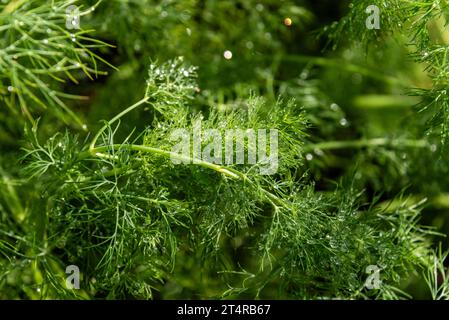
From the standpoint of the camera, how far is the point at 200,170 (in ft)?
4.07

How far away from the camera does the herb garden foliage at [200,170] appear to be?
1.23 meters

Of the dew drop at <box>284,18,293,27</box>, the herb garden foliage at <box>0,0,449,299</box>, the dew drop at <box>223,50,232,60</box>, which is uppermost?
the dew drop at <box>284,18,293,27</box>

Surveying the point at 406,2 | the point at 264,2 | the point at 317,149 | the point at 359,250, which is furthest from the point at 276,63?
the point at 359,250

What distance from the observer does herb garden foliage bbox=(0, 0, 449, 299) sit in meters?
1.23

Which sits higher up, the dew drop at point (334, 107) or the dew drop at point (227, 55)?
the dew drop at point (227, 55)

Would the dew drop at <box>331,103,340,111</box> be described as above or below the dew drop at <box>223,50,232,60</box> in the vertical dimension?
below

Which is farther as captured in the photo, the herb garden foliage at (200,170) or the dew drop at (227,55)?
the dew drop at (227,55)

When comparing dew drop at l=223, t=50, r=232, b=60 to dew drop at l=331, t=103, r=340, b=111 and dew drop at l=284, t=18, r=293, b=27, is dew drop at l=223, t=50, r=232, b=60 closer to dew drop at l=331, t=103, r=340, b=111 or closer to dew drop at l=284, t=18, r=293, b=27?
dew drop at l=284, t=18, r=293, b=27

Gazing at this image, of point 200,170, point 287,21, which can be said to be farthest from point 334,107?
point 200,170

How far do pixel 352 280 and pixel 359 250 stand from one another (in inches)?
2.8

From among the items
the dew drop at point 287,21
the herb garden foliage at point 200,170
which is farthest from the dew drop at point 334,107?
the dew drop at point 287,21

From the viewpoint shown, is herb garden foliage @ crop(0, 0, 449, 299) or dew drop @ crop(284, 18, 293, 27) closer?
herb garden foliage @ crop(0, 0, 449, 299)

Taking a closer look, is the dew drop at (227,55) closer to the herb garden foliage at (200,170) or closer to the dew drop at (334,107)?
the herb garden foliage at (200,170)

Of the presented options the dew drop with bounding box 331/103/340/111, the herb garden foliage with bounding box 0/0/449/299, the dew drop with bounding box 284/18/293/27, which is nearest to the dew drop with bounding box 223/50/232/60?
the herb garden foliage with bounding box 0/0/449/299
